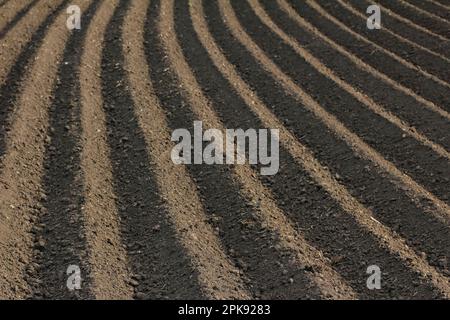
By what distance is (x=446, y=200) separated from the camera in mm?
3400

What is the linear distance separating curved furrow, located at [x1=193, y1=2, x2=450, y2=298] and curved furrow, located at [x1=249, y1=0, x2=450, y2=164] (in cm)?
53

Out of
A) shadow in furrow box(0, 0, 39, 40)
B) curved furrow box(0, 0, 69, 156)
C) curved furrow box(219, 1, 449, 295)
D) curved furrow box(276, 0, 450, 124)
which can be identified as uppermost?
shadow in furrow box(0, 0, 39, 40)

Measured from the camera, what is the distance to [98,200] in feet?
10.9

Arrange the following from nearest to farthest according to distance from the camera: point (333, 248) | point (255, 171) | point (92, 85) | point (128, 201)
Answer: point (333, 248)
point (128, 201)
point (255, 171)
point (92, 85)

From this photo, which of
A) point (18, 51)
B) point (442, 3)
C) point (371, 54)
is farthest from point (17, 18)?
point (442, 3)

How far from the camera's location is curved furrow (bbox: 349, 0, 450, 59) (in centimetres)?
507

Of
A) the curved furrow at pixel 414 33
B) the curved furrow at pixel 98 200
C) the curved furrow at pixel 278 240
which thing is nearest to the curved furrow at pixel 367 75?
the curved furrow at pixel 414 33

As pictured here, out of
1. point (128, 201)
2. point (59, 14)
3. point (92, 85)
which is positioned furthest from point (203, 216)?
point (59, 14)

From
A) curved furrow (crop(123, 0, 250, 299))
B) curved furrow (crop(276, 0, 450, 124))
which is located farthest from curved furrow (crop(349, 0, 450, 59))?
curved furrow (crop(123, 0, 250, 299))

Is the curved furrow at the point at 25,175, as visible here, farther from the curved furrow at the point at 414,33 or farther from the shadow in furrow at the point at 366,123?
the curved furrow at the point at 414,33

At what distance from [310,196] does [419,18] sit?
2924 millimetres

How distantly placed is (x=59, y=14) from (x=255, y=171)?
2.75m

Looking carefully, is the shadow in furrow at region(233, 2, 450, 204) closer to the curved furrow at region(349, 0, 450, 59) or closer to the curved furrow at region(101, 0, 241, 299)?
the curved furrow at region(349, 0, 450, 59)
